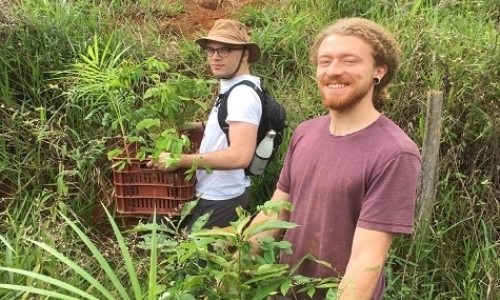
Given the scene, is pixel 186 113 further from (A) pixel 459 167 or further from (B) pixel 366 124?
(A) pixel 459 167

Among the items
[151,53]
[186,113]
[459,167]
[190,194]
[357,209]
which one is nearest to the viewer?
[357,209]

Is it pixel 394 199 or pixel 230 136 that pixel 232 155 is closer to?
pixel 230 136

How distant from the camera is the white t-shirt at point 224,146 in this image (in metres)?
2.86

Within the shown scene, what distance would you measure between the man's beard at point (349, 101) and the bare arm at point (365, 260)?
0.40 m

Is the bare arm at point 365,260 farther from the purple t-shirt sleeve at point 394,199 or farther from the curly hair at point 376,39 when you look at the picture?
the curly hair at point 376,39

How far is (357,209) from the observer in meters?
1.83

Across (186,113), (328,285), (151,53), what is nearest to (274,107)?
(186,113)

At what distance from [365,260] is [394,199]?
0.65 ft

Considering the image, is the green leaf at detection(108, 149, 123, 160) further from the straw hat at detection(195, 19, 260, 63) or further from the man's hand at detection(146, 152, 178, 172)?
the straw hat at detection(195, 19, 260, 63)

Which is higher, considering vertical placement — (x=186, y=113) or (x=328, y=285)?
(x=186, y=113)

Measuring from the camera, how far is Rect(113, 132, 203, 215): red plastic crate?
2873mm

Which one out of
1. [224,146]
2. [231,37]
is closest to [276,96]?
[231,37]

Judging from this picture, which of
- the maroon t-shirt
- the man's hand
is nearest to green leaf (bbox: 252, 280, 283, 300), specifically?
the maroon t-shirt

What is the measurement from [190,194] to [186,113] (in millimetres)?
475
